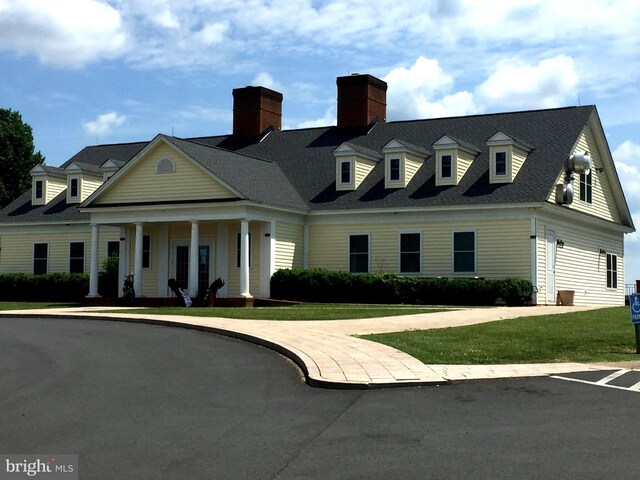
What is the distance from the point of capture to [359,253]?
114ft

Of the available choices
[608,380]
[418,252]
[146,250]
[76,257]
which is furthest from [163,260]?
[608,380]

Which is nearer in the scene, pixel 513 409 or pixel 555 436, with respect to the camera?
pixel 555 436

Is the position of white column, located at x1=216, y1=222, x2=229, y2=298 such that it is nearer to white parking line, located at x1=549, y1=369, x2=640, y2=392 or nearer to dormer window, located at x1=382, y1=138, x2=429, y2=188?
dormer window, located at x1=382, y1=138, x2=429, y2=188

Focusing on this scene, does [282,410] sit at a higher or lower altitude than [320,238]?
lower

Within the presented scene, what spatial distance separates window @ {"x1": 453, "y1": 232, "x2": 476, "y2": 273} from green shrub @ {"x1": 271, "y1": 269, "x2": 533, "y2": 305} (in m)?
1.28

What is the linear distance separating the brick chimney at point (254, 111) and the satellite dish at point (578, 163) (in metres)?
15.3

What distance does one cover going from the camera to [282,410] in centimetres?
1052

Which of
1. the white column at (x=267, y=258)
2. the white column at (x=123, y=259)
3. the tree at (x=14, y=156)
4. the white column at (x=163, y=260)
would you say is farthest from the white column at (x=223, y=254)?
the tree at (x=14, y=156)

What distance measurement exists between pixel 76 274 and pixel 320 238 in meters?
11.1

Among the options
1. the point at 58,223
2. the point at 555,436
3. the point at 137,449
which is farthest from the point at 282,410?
the point at 58,223

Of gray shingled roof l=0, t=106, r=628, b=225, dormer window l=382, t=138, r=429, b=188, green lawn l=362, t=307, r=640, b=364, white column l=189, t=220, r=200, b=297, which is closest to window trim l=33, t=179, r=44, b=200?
gray shingled roof l=0, t=106, r=628, b=225

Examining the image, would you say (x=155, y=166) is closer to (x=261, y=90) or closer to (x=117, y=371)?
(x=261, y=90)

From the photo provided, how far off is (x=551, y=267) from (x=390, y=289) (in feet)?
19.2

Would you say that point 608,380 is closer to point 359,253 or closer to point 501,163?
point 501,163
